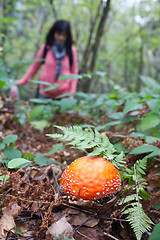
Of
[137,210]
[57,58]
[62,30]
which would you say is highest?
[62,30]

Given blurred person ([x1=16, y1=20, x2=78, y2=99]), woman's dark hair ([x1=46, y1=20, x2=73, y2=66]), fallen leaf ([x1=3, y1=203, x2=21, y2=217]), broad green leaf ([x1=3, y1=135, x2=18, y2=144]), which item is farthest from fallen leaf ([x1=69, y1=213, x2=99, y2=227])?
woman's dark hair ([x1=46, y1=20, x2=73, y2=66])

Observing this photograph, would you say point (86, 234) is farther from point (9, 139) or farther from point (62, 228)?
point (9, 139)

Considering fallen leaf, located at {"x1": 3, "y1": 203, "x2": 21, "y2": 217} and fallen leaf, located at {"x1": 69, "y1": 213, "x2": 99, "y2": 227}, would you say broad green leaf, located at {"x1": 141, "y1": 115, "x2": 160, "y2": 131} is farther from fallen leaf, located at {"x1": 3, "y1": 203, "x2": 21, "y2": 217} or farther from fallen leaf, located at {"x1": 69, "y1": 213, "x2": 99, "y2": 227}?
fallen leaf, located at {"x1": 3, "y1": 203, "x2": 21, "y2": 217}

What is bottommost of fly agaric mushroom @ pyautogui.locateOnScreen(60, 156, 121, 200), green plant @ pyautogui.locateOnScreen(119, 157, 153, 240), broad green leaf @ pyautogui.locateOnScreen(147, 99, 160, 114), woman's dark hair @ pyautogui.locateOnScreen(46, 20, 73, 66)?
green plant @ pyautogui.locateOnScreen(119, 157, 153, 240)

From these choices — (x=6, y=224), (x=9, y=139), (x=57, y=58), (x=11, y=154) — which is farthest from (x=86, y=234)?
(x=57, y=58)

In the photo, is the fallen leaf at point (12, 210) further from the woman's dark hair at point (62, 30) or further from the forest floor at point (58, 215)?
the woman's dark hair at point (62, 30)

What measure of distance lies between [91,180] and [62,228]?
463mm

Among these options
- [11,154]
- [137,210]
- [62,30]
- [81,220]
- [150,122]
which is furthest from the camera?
[62,30]

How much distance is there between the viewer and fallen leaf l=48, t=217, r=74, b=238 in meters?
1.47

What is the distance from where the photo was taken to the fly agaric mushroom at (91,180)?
1541 mm

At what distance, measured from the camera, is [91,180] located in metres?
1.55

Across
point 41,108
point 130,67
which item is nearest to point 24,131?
point 41,108

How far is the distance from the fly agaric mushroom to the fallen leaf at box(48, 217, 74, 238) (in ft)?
0.75

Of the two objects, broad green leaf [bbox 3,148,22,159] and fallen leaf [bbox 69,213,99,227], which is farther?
broad green leaf [bbox 3,148,22,159]
